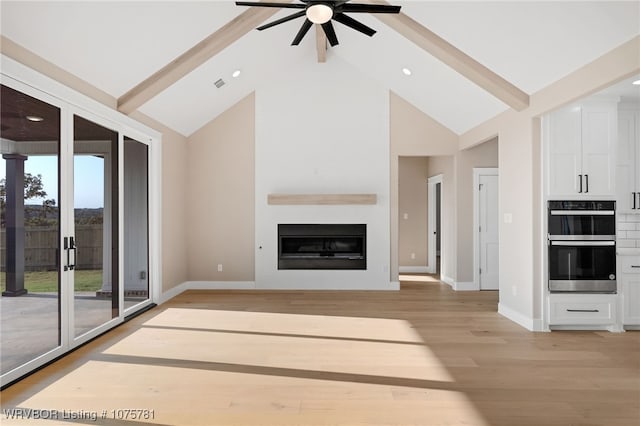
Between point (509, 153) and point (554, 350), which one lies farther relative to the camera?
point (509, 153)

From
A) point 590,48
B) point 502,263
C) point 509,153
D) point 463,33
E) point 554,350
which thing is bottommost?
point 554,350

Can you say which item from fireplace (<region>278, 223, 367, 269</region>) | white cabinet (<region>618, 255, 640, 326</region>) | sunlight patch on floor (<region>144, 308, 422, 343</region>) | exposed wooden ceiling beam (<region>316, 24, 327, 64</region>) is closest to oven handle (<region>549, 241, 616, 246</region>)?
white cabinet (<region>618, 255, 640, 326</region>)

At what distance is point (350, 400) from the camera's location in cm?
272

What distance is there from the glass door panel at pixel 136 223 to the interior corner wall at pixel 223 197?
1308 millimetres

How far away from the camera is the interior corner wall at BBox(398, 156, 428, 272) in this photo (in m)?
8.59

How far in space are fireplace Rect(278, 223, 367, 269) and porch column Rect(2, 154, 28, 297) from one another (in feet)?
13.3

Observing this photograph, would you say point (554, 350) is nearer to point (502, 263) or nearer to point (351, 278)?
point (502, 263)

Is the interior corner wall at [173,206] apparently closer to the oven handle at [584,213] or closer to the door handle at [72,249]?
the door handle at [72,249]

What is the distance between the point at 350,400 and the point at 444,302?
11.4 feet

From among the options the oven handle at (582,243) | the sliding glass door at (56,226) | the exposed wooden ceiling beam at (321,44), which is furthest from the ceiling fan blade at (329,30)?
the oven handle at (582,243)

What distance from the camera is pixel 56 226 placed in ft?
11.5

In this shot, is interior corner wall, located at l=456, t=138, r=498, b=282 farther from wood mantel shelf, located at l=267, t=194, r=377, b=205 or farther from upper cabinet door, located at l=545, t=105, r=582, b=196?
upper cabinet door, located at l=545, t=105, r=582, b=196

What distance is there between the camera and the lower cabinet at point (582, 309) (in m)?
4.37

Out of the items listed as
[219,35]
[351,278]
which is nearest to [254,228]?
[351,278]
